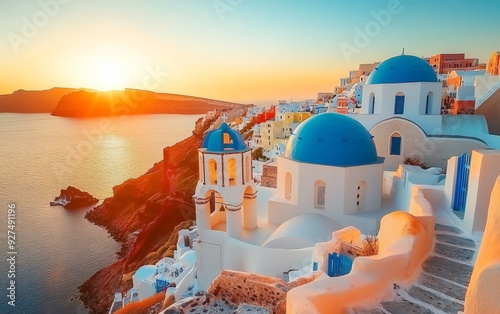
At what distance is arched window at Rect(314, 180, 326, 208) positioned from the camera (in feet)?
32.6

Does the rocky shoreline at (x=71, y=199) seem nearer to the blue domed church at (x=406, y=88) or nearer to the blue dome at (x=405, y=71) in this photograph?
the blue domed church at (x=406, y=88)

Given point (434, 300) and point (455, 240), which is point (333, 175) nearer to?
point (455, 240)

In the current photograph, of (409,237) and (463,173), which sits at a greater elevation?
(463,173)

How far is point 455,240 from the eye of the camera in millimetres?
4355

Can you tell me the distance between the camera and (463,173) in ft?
17.2

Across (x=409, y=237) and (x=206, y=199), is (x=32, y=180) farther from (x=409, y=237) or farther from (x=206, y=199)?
(x=409, y=237)

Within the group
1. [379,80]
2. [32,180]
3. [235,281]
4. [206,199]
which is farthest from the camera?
[32,180]

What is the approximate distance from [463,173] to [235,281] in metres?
4.41

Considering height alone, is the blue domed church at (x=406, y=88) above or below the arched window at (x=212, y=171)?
above

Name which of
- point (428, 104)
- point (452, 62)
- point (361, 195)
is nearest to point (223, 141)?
point (361, 195)

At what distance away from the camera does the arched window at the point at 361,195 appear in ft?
32.5

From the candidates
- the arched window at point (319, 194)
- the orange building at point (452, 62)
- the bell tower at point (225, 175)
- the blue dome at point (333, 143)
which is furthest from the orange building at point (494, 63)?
the bell tower at point (225, 175)

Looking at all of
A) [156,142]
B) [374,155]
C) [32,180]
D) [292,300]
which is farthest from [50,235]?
[156,142]

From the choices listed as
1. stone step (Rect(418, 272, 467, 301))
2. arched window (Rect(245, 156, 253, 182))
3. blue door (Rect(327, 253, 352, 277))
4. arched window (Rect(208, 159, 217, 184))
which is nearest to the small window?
arched window (Rect(245, 156, 253, 182))
